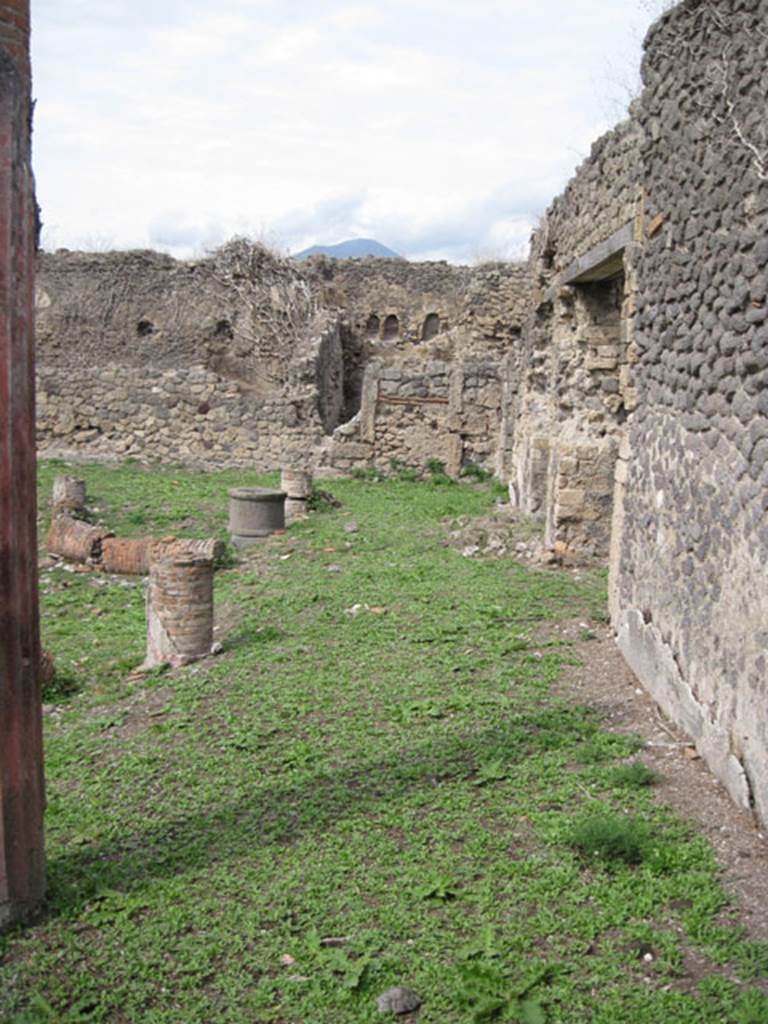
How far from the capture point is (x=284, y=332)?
923 inches

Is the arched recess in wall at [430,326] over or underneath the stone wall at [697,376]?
over

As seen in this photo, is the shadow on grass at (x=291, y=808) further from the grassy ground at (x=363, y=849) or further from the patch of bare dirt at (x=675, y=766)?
the patch of bare dirt at (x=675, y=766)

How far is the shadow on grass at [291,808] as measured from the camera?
411cm

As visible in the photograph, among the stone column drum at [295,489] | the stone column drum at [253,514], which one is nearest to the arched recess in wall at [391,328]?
the stone column drum at [295,489]

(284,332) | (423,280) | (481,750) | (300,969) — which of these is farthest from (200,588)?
(423,280)

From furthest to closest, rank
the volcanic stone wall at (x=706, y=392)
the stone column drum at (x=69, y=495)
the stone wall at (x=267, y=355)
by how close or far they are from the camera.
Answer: the stone wall at (x=267, y=355) < the stone column drum at (x=69, y=495) < the volcanic stone wall at (x=706, y=392)

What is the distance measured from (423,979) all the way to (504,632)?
13.6 feet

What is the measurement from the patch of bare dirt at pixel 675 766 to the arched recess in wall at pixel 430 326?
18973mm

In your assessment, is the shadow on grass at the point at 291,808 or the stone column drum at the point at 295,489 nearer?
the shadow on grass at the point at 291,808

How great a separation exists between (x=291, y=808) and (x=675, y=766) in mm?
2037

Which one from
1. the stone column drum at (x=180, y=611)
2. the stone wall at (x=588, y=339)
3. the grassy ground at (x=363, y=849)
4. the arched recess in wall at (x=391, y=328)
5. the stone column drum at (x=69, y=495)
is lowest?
the grassy ground at (x=363, y=849)

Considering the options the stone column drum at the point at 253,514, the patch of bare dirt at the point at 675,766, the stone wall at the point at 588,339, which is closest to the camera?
the patch of bare dirt at the point at 675,766

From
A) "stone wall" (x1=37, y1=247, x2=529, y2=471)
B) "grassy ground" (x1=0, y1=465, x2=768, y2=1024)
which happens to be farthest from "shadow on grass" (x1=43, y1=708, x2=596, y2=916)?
"stone wall" (x1=37, y1=247, x2=529, y2=471)

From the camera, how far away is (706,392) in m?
5.08
